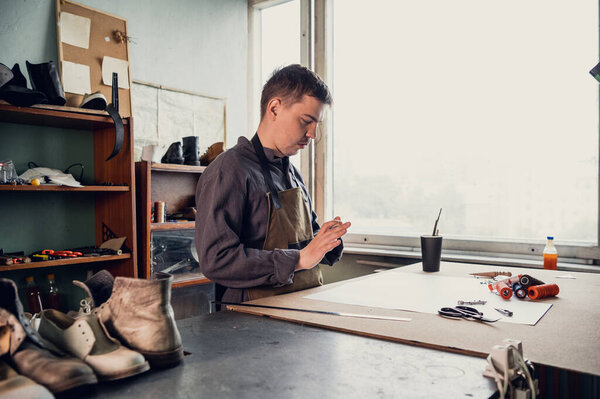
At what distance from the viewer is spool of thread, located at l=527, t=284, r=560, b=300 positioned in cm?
145

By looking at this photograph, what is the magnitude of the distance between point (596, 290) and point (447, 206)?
139cm

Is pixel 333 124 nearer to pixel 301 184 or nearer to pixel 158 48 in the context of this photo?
pixel 158 48

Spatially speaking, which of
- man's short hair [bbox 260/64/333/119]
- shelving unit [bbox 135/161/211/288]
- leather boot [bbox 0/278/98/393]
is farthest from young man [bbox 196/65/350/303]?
shelving unit [bbox 135/161/211/288]

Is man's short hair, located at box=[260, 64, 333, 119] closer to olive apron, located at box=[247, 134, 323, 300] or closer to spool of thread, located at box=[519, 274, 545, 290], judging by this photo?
olive apron, located at box=[247, 134, 323, 300]

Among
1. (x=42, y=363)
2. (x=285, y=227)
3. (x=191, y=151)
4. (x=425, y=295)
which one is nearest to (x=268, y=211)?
(x=285, y=227)

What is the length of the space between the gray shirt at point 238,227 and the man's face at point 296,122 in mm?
72

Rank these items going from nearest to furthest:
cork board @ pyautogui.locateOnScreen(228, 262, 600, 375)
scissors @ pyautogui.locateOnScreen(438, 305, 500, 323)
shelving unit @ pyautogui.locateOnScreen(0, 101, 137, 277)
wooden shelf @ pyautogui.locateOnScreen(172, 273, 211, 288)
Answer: cork board @ pyautogui.locateOnScreen(228, 262, 600, 375) < scissors @ pyautogui.locateOnScreen(438, 305, 500, 323) < shelving unit @ pyautogui.locateOnScreen(0, 101, 137, 277) < wooden shelf @ pyautogui.locateOnScreen(172, 273, 211, 288)

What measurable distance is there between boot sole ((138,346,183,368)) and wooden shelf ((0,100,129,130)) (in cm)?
172

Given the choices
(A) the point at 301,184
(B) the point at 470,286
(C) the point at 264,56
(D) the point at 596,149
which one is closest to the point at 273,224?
(A) the point at 301,184

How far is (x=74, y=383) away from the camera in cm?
68

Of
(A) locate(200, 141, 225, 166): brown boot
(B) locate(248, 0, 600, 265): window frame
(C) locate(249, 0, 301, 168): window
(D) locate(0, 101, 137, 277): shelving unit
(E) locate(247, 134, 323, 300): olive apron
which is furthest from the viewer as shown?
(C) locate(249, 0, 301, 168): window

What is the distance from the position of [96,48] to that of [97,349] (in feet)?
7.73

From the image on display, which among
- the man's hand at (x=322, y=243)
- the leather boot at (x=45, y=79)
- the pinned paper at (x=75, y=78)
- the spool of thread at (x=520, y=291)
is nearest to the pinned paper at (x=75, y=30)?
the pinned paper at (x=75, y=78)

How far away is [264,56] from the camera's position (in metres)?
3.81
